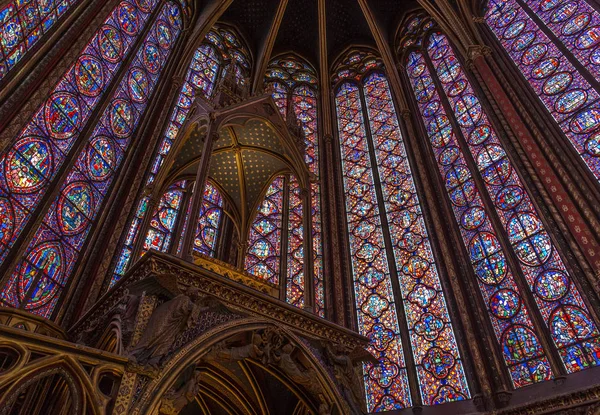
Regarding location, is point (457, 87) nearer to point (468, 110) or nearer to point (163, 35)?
point (468, 110)

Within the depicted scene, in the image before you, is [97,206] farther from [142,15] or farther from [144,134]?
[142,15]

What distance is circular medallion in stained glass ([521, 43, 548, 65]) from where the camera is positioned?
30.5 feet

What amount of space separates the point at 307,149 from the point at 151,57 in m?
4.25

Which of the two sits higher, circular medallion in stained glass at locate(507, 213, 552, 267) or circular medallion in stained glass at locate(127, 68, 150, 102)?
circular medallion in stained glass at locate(127, 68, 150, 102)

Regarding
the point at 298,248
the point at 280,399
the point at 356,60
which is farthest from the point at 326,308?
the point at 356,60

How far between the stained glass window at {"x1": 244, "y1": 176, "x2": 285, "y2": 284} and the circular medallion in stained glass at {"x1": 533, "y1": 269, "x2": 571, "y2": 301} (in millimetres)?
4686

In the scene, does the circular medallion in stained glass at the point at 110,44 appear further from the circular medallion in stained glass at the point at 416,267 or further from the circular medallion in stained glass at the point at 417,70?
the circular medallion in stained glass at the point at 417,70

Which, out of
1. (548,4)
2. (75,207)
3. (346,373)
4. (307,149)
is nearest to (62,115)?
(75,207)

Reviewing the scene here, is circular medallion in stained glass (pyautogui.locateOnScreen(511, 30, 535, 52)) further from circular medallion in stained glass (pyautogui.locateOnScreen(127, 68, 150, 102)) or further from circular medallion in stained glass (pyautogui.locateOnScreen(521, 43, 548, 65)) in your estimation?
circular medallion in stained glass (pyautogui.locateOnScreen(127, 68, 150, 102))

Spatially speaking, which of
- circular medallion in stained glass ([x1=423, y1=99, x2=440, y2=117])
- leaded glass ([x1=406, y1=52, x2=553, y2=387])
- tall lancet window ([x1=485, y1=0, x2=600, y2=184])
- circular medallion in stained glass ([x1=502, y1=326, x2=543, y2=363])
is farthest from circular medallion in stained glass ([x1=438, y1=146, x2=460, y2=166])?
circular medallion in stained glass ([x1=502, y1=326, x2=543, y2=363])

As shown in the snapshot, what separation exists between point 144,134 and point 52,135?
82.7 inches

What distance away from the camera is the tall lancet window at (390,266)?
7.60 m

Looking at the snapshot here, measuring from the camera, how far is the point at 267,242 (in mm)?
10078

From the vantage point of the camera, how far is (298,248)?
33.3ft
